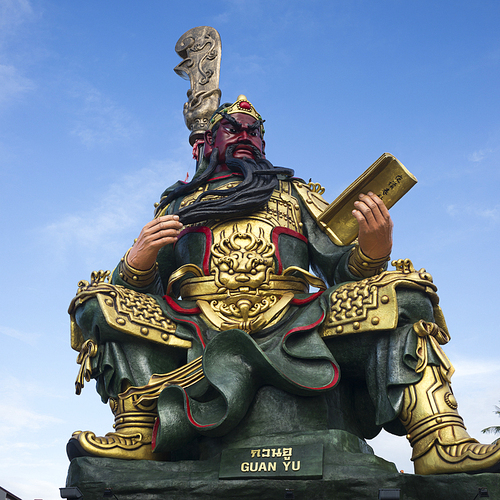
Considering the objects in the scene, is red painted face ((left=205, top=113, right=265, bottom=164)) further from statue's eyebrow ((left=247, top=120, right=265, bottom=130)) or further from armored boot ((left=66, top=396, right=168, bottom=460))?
armored boot ((left=66, top=396, right=168, bottom=460))

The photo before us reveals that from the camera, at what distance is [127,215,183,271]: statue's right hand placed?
477 cm

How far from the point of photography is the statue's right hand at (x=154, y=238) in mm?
4770

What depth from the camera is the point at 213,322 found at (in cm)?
466

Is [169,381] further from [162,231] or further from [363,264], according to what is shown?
[363,264]

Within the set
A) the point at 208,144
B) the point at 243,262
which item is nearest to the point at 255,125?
the point at 208,144

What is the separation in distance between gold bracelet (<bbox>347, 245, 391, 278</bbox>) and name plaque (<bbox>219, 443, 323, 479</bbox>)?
5.17 feet

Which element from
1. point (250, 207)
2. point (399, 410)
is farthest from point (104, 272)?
point (399, 410)

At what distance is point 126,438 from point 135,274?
4.42 feet

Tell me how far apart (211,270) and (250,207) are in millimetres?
649

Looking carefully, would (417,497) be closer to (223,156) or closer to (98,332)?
(98,332)

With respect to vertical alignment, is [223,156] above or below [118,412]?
above

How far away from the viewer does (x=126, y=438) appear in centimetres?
427

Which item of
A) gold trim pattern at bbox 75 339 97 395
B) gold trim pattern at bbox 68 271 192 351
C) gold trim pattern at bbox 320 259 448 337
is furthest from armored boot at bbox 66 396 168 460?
gold trim pattern at bbox 320 259 448 337

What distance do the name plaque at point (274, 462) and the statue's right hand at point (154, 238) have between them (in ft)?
5.59
